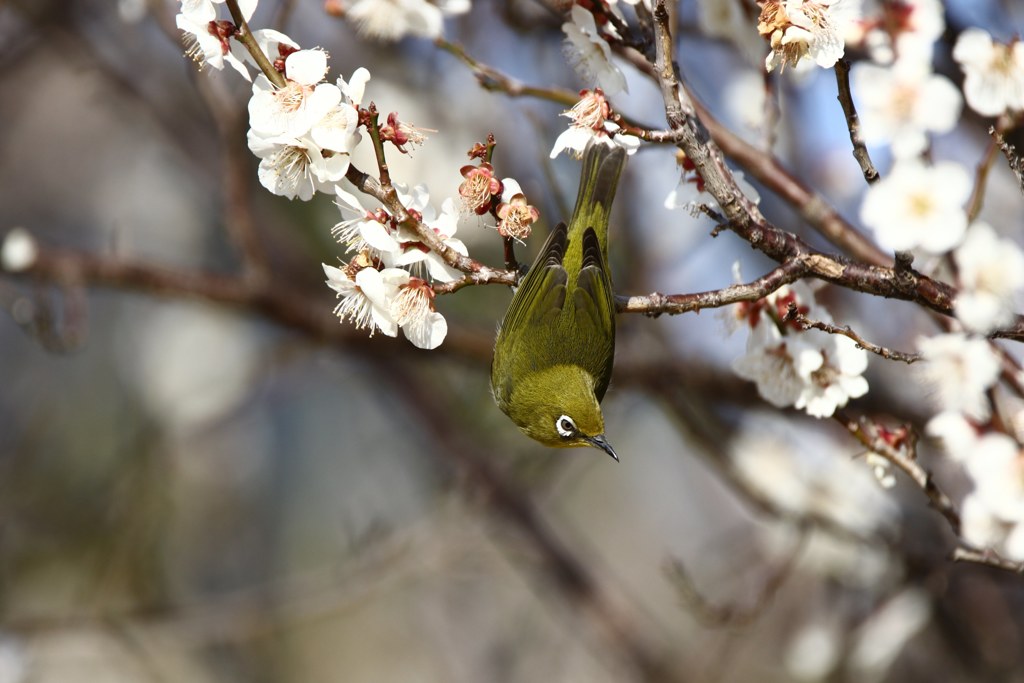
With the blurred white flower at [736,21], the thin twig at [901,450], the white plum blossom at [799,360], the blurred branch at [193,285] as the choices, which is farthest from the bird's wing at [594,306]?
the blurred branch at [193,285]

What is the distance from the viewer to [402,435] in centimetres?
818

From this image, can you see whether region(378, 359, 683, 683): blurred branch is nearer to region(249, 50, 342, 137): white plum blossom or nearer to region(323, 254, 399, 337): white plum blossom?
region(323, 254, 399, 337): white plum blossom

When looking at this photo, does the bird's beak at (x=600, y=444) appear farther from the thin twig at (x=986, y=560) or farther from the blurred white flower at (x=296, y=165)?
the blurred white flower at (x=296, y=165)

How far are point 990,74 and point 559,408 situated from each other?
152cm

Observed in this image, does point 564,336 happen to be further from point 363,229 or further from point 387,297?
point 363,229

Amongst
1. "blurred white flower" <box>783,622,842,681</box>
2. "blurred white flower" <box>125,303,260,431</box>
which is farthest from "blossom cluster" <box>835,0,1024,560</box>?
"blurred white flower" <box>125,303,260,431</box>

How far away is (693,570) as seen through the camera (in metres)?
8.31

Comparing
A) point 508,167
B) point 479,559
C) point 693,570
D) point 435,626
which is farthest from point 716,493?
point 508,167

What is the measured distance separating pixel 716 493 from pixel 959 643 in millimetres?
4962

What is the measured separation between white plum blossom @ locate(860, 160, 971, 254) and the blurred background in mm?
662

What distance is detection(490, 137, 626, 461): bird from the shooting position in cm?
288

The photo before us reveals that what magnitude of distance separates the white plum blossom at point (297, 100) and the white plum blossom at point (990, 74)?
1.40m

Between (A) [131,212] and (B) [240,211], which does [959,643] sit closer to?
(B) [240,211]

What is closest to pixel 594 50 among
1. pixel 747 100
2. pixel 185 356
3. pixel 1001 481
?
pixel 1001 481
